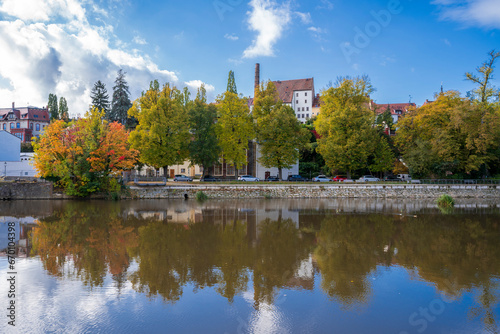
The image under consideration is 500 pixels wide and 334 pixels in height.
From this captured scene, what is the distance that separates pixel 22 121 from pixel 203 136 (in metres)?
64.6

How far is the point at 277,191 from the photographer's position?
3672cm

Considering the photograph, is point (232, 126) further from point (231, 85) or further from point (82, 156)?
point (82, 156)

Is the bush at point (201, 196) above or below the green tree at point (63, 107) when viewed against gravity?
below

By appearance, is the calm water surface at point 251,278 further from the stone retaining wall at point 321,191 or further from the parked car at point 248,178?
the parked car at point 248,178

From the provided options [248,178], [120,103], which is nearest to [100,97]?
Result: [120,103]

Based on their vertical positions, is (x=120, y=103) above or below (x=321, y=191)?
above

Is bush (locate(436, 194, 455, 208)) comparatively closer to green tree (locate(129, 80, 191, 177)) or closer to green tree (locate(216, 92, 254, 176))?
green tree (locate(216, 92, 254, 176))

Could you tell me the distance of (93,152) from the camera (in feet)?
105

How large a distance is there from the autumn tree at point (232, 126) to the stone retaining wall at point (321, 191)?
21.1 feet

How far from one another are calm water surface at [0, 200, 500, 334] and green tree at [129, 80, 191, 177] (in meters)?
17.7

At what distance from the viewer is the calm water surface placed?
7.23 meters

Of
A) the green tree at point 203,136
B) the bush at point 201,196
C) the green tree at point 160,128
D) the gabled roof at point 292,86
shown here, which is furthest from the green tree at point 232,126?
the gabled roof at point 292,86

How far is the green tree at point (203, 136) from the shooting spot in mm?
39125

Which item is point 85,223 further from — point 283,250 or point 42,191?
point 42,191
